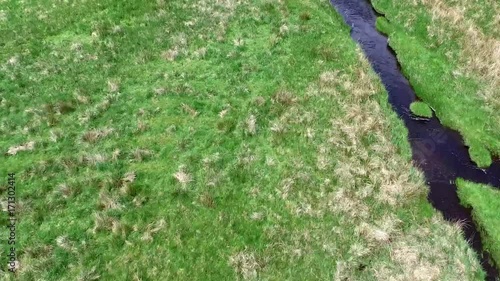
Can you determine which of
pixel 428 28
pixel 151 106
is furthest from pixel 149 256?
pixel 428 28

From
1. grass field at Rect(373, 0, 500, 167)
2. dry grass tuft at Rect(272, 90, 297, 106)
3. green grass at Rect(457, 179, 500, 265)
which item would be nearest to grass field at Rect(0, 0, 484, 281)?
dry grass tuft at Rect(272, 90, 297, 106)

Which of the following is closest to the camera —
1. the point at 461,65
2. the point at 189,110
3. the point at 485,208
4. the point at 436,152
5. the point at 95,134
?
the point at 485,208

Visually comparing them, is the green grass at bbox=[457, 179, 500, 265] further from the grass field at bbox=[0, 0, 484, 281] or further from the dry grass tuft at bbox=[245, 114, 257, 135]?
the dry grass tuft at bbox=[245, 114, 257, 135]

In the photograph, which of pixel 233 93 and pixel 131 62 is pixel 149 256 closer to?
pixel 233 93

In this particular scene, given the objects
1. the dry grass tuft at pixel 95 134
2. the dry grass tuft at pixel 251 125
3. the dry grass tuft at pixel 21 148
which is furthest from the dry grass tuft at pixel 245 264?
the dry grass tuft at pixel 21 148

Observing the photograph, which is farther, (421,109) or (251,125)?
(421,109)

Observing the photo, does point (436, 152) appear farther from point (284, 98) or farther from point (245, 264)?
point (245, 264)

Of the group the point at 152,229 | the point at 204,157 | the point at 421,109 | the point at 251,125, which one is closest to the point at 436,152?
the point at 421,109
